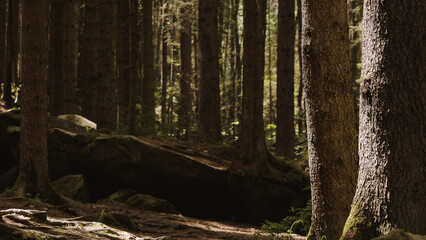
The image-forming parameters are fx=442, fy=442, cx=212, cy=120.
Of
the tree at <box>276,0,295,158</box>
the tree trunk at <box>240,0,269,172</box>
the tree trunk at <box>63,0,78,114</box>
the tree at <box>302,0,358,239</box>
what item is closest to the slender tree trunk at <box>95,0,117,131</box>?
the tree trunk at <box>63,0,78,114</box>

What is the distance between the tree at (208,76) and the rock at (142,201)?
119 inches

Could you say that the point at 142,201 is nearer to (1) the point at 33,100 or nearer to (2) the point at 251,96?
(1) the point at 33,100

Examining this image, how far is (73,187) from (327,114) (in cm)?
633

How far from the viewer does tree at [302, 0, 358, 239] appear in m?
5.31

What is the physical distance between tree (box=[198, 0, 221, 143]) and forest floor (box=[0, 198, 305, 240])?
3.36m

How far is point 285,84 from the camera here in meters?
12.6

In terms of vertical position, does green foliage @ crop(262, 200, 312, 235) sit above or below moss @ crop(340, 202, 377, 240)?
below

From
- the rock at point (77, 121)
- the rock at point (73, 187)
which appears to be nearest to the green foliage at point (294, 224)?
the rock at point (73, 187)

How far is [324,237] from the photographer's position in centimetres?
527

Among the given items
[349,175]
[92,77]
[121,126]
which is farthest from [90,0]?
[349,175]

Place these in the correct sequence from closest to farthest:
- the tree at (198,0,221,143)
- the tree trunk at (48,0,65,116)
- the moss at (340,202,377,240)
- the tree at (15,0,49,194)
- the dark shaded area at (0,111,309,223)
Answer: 1. the moss at (340,202,377,240)
2. the tree at (15,0,49,194)
3. the dark shaded area at (0,111,309,223)
4. the tree at (198,0,221,143)
5. the tree trunk at (48,0,65,116)

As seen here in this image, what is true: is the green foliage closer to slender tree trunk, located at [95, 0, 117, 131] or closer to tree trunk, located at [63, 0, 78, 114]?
slender tree trunk, located at [95, 0, 117, 131]

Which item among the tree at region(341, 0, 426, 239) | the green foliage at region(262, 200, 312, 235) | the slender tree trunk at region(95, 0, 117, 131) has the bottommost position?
the green foliage at region(262, 200, 312, 235)

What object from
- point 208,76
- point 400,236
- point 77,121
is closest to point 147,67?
point 77,121
